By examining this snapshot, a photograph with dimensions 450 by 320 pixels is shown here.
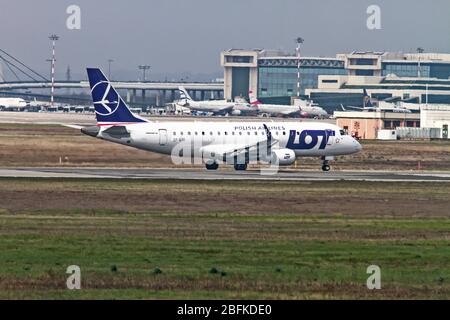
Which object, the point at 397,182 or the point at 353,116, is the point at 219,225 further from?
the point at 353,116

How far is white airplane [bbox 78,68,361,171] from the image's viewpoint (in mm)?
82500

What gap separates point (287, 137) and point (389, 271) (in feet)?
168

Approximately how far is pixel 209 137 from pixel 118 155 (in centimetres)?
1795

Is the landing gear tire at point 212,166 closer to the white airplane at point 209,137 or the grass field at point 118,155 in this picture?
the white airplane at point 209,137

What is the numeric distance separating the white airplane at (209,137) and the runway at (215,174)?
A: 117 cm

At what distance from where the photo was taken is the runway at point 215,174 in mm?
74575

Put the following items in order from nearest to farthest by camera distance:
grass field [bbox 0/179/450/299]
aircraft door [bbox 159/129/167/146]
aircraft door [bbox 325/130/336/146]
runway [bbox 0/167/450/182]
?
grass field [bbox 0/179/450/299] → runway [bbox 0/167/450/182] → aircraft door [bbox 159/129/167/146] → aircraft door [bbox 325/130/336/146]

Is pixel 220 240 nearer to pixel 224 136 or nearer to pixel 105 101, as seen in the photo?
pixel 105 101

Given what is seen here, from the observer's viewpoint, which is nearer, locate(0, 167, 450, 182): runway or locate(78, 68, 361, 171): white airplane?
locate(0, 167, 450, 182): runway

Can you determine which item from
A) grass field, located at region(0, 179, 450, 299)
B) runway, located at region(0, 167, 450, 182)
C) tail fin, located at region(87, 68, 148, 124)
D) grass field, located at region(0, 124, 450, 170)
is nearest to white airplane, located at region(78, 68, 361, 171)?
tail fin, located at region(87, 68, 148, 124)

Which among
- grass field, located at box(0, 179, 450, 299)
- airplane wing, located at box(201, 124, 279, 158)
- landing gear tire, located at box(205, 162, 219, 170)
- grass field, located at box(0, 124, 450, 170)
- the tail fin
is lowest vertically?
grass field, located at box(0, 124, 450, 170)

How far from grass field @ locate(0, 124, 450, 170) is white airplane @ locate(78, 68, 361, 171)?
5.88 m

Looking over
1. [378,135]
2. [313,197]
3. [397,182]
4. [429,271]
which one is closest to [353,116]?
[378,135]

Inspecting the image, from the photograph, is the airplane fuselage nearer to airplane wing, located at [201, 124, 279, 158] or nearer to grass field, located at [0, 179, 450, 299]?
airplane wing, located at [201, 124, 279, 158]
